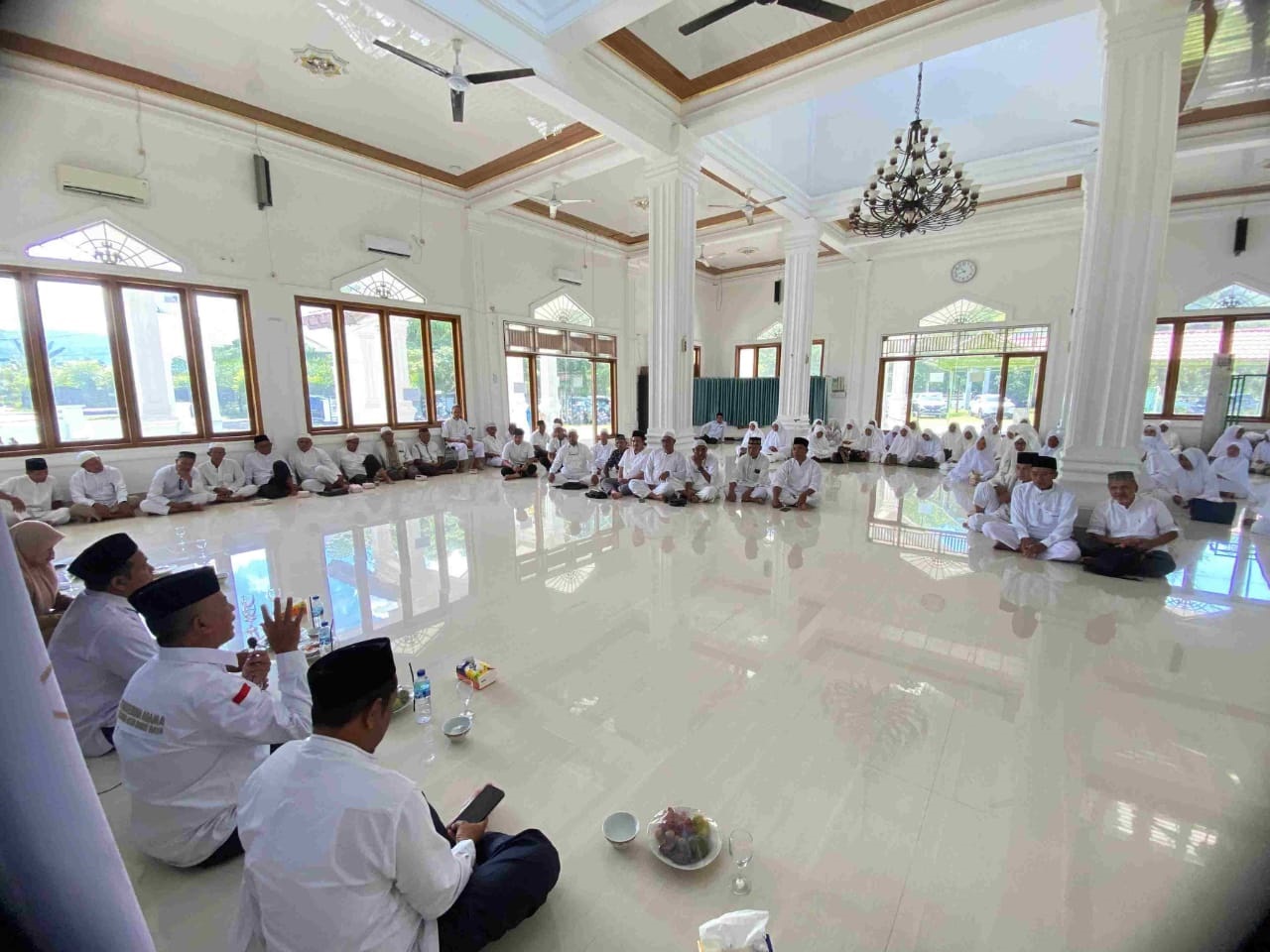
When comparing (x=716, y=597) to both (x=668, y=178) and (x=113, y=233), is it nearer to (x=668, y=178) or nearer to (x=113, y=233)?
(x=668, y=178)

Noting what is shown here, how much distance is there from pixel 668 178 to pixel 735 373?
8126 mm

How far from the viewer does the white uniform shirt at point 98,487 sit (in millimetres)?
5340

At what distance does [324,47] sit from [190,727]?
617 cm

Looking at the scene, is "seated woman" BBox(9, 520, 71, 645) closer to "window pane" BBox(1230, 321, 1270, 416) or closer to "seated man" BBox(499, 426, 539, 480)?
"seated man" BBox(499, 426, 539, 480)

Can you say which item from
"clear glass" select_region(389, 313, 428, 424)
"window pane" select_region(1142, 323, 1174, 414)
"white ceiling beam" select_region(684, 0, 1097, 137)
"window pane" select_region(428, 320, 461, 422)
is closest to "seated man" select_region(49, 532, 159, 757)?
"white ceiling beam" select_region(684, 0, 1097, 137)

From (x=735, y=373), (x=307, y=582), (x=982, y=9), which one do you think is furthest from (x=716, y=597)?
(x=735, y=373)

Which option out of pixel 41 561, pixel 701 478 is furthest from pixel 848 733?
pixel 701 478

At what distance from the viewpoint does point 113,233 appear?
18.7ft

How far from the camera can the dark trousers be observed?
1.17 metres

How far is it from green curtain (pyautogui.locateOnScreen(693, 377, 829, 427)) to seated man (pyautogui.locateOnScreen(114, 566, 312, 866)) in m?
12.1

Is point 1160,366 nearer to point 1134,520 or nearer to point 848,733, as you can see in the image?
point 1134,520

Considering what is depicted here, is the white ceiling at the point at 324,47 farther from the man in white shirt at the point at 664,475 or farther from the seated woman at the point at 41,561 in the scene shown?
the man in white shirt at the point at 664,475

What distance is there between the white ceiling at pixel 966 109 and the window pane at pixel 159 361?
7016mm

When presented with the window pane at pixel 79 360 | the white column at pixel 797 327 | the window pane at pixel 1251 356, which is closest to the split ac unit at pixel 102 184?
the window pane at pixel 79 360
